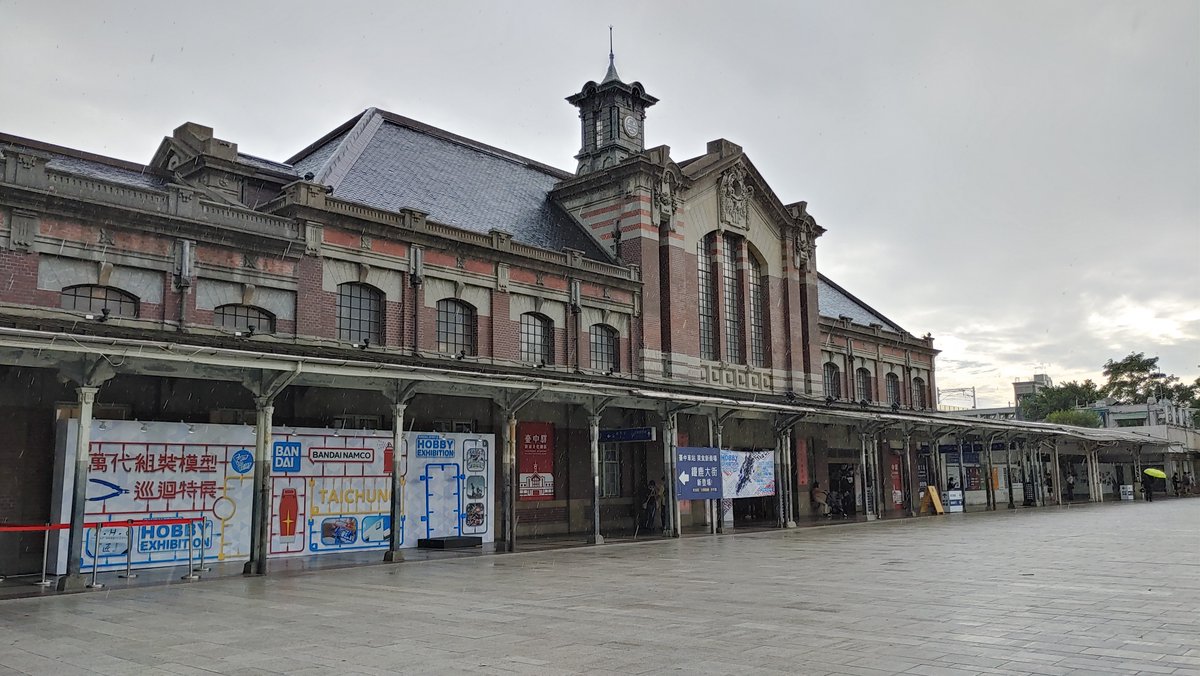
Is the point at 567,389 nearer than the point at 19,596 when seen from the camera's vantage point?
No

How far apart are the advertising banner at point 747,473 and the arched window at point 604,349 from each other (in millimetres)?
4767

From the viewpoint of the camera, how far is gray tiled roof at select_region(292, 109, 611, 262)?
27391 millimetres

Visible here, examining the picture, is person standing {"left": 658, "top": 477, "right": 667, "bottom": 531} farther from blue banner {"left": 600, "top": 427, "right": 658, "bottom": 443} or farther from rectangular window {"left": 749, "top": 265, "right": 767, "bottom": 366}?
rectangular window {"left": 749, "top": 265, "right": 767, "bottom": 366}

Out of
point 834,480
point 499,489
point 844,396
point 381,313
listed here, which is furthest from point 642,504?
point 844,396

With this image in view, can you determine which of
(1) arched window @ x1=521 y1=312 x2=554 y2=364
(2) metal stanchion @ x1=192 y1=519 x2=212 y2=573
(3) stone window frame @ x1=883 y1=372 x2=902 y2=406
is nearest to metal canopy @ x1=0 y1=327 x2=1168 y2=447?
(1) arched window @ x1=521 y1=312 x2=554 y2=364

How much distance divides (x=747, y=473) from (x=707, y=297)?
8.77 m

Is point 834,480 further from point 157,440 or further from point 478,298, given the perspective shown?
point 157,440

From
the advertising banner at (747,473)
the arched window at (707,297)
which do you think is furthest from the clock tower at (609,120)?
the advertising banner at (747,473)

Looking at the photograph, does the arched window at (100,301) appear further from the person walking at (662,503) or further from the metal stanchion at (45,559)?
the person walking at (662,503)

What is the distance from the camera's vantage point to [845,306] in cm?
5059

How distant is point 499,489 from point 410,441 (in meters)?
4.75

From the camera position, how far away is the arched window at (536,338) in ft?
92.8

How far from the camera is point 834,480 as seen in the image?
42.5 meters

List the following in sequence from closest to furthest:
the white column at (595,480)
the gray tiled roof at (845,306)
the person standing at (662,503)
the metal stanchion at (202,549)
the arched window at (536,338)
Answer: the metal stanchion at (202,549) < the white column at (595,480) < the arched window at (536,338) < the person standing at (662,503) < the gray tiled roof at (845,306)
